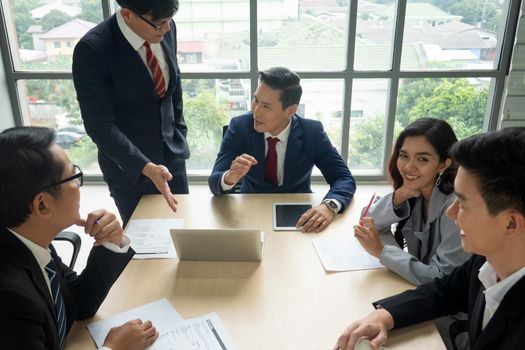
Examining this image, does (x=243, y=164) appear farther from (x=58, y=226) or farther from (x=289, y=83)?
(x=58, y=226)

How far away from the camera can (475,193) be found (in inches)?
41.9

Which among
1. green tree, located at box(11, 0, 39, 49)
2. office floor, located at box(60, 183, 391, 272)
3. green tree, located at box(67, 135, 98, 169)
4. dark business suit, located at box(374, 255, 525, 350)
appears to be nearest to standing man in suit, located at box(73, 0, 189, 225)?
dark business suit, located at box(374, 255, 525, 350)

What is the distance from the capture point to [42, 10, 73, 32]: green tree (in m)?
3.70

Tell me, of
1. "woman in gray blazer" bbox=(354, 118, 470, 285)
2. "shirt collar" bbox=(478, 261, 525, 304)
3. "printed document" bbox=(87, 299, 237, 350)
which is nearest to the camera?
"shirt collar" bbox=(478, 261, 525, 304)

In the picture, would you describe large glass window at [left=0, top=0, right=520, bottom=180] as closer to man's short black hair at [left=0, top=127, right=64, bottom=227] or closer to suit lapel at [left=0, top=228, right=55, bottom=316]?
man's short black hair at [left=0, top=127, right=64, bottom=227]

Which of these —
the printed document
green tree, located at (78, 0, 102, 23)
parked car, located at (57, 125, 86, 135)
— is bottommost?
parked car, located at (57, 125, 86, 135)

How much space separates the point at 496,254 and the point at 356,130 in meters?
2.97

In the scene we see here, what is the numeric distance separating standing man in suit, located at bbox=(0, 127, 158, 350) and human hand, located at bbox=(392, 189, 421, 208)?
1.06 metres

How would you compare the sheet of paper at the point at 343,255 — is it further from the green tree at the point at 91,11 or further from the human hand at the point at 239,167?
the green tree at the point at 91,11

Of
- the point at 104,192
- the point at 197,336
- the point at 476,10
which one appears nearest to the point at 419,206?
the point at 197,336

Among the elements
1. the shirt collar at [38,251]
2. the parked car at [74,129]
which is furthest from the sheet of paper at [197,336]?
the parked car at [74,129]

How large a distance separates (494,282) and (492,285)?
11 mm

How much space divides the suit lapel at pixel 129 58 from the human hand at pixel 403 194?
1.23 m

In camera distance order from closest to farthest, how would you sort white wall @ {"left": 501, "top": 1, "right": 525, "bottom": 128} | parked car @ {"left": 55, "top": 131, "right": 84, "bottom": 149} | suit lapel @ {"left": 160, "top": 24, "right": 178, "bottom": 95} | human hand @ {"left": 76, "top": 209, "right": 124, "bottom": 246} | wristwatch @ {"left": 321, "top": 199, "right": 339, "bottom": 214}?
human hand @ {"left": 76, "top": 209, "right": 124, "bottom": 246}, wristwatch @ {"left": 321, "top": 199, "right": 339, "bottom": 214}, suit lapel @ {"left": 160, "top": 24, "right": 178, "bottom": 95}, white wall @ {"left": 501, "top": 1, "right": 525, "bottom": 128}, parked car @ {"left": 55, "top": 131, "right": 84, "bottom": 149}
